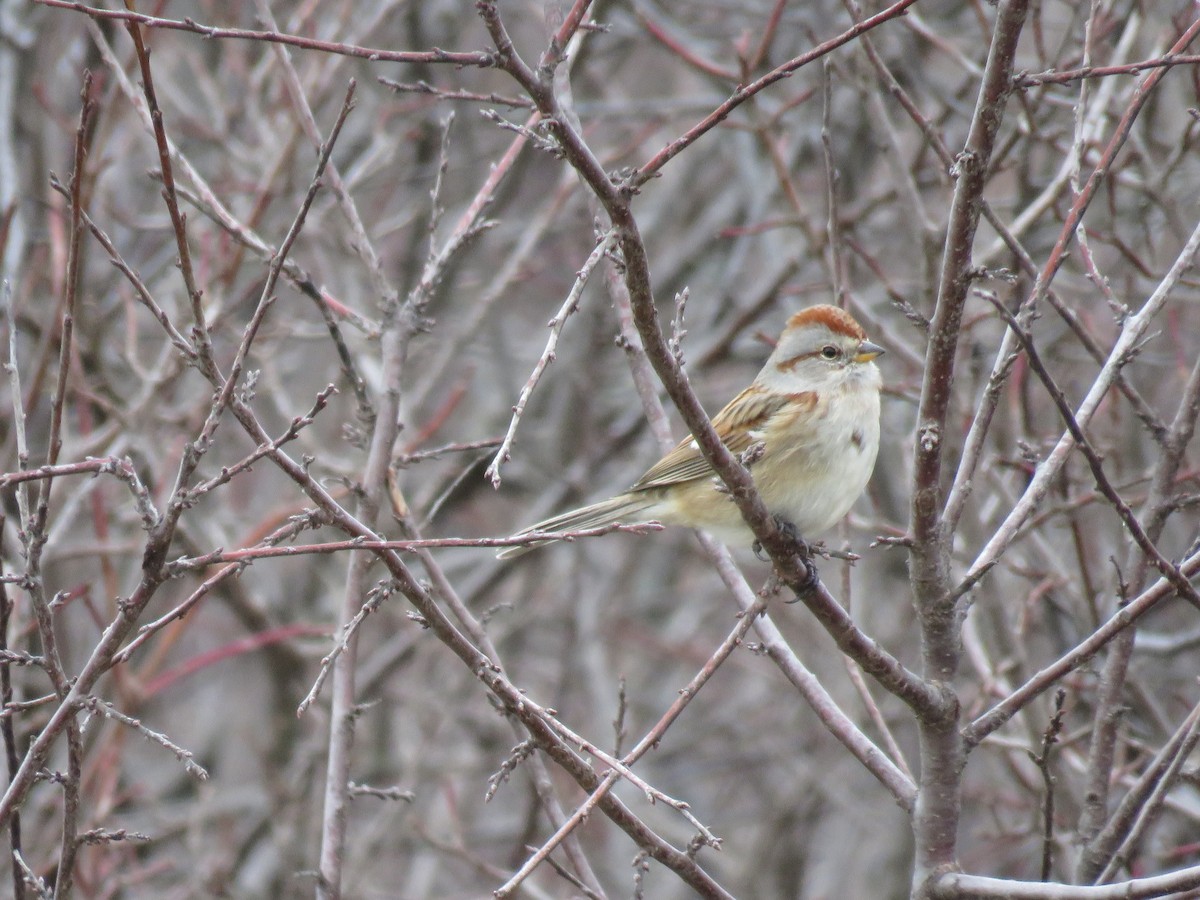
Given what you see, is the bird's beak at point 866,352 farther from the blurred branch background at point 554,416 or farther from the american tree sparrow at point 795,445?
Result: the blurred branch background at point 554,416

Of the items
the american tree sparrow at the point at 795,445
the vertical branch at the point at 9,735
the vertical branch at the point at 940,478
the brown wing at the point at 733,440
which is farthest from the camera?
the brown wing at the point at 733,440

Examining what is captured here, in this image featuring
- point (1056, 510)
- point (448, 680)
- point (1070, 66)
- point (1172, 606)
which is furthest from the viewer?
point (448, 680)

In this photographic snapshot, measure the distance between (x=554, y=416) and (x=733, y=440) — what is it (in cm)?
341

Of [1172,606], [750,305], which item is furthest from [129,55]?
[1172,606]

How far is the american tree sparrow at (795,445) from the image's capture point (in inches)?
177

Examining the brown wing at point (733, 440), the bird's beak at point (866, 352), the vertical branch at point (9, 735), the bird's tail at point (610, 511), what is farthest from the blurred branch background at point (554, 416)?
the vertical branch at point (9, 735)

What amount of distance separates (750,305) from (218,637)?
4.89m

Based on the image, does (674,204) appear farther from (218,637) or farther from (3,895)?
(3,895)

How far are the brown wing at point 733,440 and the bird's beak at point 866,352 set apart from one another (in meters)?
0.27

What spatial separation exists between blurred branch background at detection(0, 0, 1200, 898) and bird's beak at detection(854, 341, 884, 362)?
0.27 metres

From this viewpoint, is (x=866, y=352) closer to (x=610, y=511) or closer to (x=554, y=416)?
(x=610, y=511)

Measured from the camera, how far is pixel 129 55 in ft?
18.6

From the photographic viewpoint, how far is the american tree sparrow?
14.7 ft

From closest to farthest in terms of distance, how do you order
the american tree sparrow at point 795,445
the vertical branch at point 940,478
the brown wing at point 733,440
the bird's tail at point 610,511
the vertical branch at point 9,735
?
the vertical branch at point 940,478, the vertical branch at point 9,735, the american tree sparrow at point 795,445, the brown wing at point 733,440, the bird's tail at point 610,511
